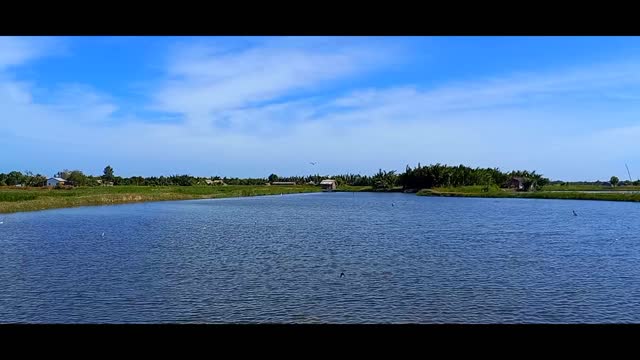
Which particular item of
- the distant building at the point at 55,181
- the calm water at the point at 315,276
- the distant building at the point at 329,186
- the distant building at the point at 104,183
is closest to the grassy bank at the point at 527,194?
the distant building at the point at 329,186

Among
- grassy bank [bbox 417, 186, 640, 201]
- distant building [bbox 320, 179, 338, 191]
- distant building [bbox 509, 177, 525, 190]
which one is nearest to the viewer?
grassy bank [bbox 417, 186, 640, 201]

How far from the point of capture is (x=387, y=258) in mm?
17750

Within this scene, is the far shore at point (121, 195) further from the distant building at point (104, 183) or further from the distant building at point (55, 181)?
the distant building at point (104, 183)

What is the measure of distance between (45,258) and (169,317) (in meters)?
9.58

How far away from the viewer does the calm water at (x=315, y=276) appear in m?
10.5

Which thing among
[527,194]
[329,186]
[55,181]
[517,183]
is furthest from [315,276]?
[329,186]

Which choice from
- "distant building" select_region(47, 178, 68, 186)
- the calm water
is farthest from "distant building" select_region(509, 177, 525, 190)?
"distant building" select_region(47, 178, 68, 186)

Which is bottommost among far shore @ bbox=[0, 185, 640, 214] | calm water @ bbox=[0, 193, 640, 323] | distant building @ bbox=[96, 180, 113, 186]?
calm water @ bbox=[0, 193, 640, 323]

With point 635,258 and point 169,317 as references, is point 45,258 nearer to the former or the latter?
point 169,317

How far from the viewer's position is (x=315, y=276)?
14.2m

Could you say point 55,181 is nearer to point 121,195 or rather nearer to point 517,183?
point 121,195

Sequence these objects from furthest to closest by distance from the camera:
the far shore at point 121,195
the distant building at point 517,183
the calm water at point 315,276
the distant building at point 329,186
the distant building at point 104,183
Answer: the distant building at point 329,186 → the distant building at point 517,183 → the distant building at point 104,183 → the far shore at point 121,195 → the calm water at point 315,276

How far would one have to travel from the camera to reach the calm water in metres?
10.5

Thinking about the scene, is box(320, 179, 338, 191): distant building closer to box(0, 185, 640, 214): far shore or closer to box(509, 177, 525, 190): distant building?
box(0, 185, 640, 214): far shore
